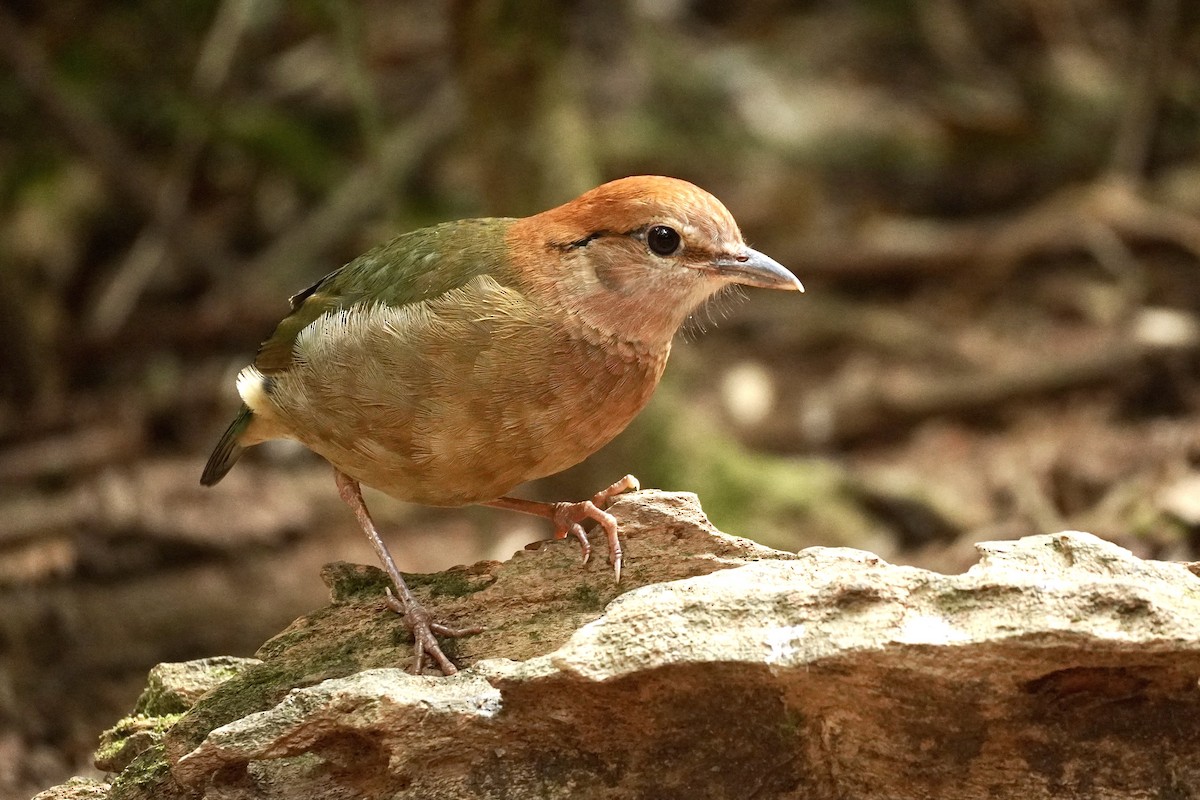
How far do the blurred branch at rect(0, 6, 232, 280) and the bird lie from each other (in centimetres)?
414

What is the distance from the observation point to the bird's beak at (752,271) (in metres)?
3.55

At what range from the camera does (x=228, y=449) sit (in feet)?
13.8

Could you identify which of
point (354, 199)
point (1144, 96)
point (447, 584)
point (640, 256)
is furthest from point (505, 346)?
point (1144, 96)

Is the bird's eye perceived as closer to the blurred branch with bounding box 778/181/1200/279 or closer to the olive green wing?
the olive green wing

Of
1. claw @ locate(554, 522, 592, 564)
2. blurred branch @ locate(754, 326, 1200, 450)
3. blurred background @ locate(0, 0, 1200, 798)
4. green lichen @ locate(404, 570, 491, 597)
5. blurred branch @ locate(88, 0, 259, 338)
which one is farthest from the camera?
blurred branch @ locate(88, 0, 259, 338)

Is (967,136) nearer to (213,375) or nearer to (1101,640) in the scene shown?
(213,375)

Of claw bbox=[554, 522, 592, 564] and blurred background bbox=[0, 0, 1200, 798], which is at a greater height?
blurred background bbox=[0, 0, 1200, 798]

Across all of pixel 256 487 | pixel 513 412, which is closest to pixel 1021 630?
pixel 513 412

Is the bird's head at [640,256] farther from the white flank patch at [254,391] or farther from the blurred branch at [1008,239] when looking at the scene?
the blurred branch at [1008,239]

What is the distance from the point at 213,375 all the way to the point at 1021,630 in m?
6.39

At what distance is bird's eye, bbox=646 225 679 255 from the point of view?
11.6 feet

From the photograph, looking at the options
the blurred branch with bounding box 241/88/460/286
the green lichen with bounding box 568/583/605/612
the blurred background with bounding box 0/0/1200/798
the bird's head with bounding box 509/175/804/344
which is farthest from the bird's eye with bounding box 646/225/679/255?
the blurred branch with bounding box 241/88/460/286

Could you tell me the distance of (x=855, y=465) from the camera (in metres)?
6.77

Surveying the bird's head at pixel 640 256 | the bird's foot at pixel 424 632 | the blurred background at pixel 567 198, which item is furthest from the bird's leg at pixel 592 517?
the blurred background at pixel 567 198
